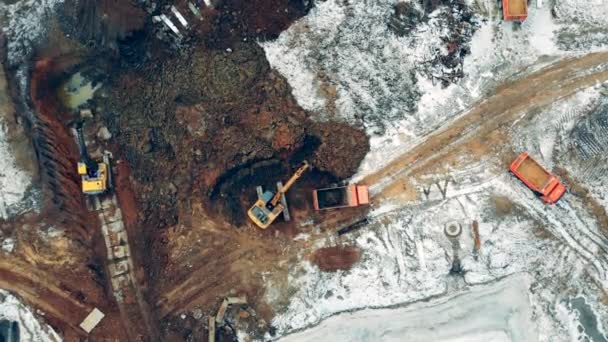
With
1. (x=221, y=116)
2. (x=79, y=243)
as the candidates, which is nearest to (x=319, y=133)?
(x=221, y=116)

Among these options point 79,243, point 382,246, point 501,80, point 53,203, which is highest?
point 501,80

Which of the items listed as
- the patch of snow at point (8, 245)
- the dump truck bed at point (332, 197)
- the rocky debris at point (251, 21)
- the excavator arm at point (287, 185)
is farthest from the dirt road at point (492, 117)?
the patch of snow at point (8, 245)

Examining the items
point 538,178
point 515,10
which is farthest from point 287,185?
point 515,10

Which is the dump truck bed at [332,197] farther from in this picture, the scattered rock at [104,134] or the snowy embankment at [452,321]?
the scattered rock at [104,134]

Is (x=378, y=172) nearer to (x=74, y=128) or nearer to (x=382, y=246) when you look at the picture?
(x=382, y=246)

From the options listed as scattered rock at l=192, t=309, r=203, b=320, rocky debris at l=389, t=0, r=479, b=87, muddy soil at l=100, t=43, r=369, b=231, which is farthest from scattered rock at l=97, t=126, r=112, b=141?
rocky debris at l=389, t=0, r=479, b=87

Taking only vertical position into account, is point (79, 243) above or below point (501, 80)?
below
